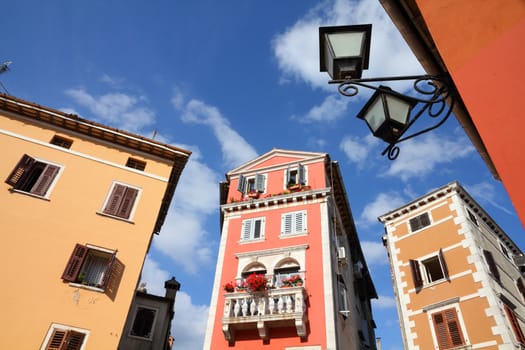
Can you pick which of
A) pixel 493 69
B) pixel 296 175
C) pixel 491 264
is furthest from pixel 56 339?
pixel 491 264

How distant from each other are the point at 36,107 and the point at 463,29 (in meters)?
18.8

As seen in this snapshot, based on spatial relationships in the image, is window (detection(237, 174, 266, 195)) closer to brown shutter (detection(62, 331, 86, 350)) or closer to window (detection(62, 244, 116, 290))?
window (detection(62, 244, 116, 290))

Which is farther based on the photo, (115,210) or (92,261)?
(115,210)

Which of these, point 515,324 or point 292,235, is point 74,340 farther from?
point 515,324

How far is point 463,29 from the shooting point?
364 centimetres

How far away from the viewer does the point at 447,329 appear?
17891 mm

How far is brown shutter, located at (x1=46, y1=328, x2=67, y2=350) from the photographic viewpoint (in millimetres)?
11992

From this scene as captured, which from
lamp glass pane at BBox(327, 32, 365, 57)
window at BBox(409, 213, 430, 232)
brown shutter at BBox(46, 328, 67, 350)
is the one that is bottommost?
brown shutter at BBox(46, 328, 67, 350)

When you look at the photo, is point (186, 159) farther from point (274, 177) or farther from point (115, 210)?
point (274, 177)

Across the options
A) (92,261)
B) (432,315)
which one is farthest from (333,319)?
(92,261)

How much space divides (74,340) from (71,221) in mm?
4909

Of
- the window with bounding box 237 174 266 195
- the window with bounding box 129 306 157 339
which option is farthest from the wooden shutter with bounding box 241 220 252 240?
the window with bounding box 129 306 157 339

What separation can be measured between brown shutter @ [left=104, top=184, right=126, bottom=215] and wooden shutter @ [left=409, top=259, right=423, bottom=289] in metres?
17.0

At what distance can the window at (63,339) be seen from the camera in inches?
473
